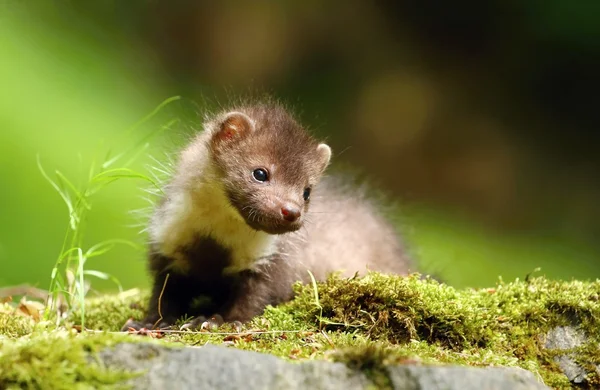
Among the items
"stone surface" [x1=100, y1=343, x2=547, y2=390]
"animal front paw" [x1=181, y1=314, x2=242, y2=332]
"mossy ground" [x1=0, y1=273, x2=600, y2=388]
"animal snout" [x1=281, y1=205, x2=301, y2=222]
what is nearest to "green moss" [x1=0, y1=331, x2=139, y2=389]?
"stone surface" [x1=100, y1=343, x2=547, y2=390]

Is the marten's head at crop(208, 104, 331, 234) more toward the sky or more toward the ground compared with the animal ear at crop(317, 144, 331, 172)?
more toward the ground

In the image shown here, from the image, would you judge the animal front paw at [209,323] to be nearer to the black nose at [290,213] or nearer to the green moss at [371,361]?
the black nose at [290,213]

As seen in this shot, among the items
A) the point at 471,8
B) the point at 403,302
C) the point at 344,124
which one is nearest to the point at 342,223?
the point at 403,302

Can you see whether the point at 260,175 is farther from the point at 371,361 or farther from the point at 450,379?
the point at 450,379

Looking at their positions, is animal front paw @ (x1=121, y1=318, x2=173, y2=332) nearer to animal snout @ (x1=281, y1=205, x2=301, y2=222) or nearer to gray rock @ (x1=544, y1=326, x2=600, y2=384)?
animal snout @ (x1=281, y1=205, x2=301, y2=222)

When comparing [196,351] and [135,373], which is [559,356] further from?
[135,373]

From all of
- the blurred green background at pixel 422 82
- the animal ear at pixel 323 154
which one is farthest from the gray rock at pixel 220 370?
the blurred green background at pixel 422 82
